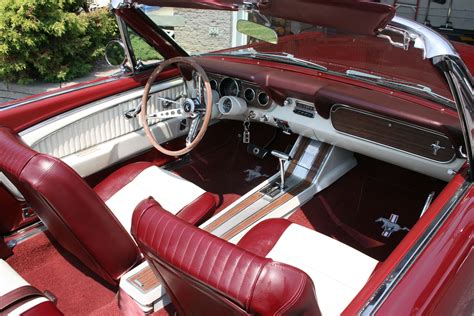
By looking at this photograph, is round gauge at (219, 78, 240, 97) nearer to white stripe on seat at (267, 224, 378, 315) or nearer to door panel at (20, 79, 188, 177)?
door panel at (20, 79, 188, 177)

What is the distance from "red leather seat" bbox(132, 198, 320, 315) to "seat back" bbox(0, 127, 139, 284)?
45cm

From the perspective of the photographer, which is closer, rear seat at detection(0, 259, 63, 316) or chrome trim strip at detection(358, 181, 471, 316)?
chrome trim strip at detection(358, 181, 471, 316)

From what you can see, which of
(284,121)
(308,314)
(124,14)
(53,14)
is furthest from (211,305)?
(53,14)

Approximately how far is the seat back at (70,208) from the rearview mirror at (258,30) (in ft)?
3.58

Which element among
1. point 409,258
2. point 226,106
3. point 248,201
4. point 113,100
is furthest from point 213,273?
point 113,100

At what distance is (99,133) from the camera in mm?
2797

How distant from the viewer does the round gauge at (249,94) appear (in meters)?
2.86

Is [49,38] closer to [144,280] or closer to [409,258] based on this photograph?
[144,280]

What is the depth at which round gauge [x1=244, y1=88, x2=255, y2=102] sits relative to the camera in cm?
286

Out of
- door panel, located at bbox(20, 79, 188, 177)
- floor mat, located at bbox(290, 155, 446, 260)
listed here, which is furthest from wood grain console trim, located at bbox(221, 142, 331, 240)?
door panel, located at bbox(20, 79, 188, 177)

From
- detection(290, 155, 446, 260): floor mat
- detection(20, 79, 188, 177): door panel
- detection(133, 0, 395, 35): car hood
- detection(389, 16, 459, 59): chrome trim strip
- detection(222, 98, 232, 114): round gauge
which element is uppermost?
detection(133, 0, 395, 35): car hood

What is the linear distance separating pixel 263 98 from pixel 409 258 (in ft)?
5.49

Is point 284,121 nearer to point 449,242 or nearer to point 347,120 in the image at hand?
point 347,120

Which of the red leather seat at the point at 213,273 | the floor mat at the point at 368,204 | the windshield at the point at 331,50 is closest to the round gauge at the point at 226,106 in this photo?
the windshield at the point at 331,50
